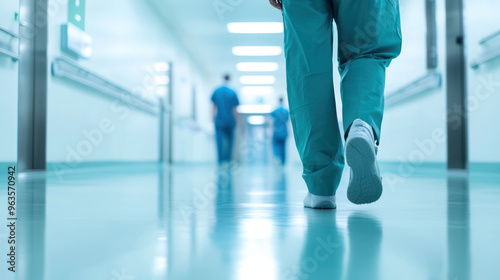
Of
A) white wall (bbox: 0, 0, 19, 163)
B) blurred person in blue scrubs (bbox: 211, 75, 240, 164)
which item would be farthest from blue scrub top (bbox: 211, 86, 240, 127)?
white wall (bbox: 0, 0, 19, 163)

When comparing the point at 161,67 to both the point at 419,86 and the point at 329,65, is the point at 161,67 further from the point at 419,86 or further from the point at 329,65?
the point at 329,65

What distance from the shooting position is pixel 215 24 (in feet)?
28.9

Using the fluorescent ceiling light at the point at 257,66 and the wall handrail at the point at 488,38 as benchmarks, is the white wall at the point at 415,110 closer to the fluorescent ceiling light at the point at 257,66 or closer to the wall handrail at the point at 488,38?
the wall handrail at the point at 488,38

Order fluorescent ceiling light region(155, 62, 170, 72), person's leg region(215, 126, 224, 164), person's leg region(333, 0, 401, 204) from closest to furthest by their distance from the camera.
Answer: person's leg region(333, 0, 401, 204)
person's leg region(215, 126, 224, 164)
fluorescent ceiling light region(155, 62, 170, 72)

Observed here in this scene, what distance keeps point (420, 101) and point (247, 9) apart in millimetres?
3691

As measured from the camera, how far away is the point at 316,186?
1364 mm

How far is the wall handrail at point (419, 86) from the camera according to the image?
4.83m

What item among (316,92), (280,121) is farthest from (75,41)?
(280,121)

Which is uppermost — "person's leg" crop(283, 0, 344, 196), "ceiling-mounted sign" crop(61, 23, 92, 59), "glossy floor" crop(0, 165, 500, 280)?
"ceiling-mounted sign" crop(61, 23, 92, 59)

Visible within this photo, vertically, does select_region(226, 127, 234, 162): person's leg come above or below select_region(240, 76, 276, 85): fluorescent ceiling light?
below

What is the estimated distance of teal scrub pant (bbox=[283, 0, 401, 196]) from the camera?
130 centimetres

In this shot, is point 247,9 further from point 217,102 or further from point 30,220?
point 30,220

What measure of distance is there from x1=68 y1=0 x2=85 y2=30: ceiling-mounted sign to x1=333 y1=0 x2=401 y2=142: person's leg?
11.9 ft

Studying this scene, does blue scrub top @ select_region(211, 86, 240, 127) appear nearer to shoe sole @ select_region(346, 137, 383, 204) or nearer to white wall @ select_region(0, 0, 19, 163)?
white wall @ select_region(0, 0, 19, 163)
